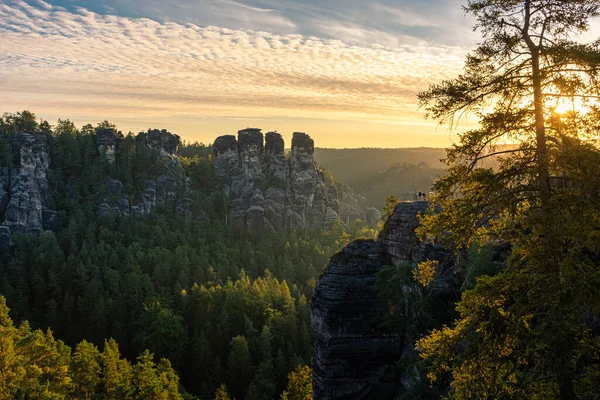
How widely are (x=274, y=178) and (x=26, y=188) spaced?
186 ft

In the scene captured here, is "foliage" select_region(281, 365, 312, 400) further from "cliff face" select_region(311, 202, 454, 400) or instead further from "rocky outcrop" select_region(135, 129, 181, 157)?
"rocky outcrop" select_region(135, 129, 181, 157)

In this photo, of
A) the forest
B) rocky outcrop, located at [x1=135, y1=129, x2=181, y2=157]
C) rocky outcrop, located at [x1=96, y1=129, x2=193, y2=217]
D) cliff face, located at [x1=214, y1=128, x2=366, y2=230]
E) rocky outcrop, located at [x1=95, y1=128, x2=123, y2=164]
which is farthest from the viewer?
rocky outcrop, located at [x1=135, y1=129, x2=181, y2=157]

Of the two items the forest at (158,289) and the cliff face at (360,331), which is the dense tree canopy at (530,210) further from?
the forest at (158,289)

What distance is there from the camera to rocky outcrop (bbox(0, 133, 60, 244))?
281 ft

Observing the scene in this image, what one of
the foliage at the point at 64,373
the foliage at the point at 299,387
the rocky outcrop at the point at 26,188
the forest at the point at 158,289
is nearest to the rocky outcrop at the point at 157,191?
the forest at the point at 158,289

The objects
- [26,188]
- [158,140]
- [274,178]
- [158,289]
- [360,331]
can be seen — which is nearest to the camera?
[360,331]

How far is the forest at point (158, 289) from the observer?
47719mm

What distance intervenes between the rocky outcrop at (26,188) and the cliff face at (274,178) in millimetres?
40336

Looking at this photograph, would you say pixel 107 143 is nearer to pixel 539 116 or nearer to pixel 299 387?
pixel 299 387

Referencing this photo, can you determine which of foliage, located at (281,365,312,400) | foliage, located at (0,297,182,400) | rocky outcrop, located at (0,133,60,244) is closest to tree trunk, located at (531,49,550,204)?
foliage, located at (0,297,182,400)

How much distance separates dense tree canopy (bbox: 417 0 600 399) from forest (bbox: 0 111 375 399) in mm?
33586

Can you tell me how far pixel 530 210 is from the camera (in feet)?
32.0

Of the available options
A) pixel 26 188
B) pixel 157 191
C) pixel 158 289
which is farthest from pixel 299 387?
pixel 26 188

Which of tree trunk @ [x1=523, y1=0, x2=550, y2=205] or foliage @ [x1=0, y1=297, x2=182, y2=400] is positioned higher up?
tree trunk @ [x1=523, y1=0, x2=550, y2=205]
